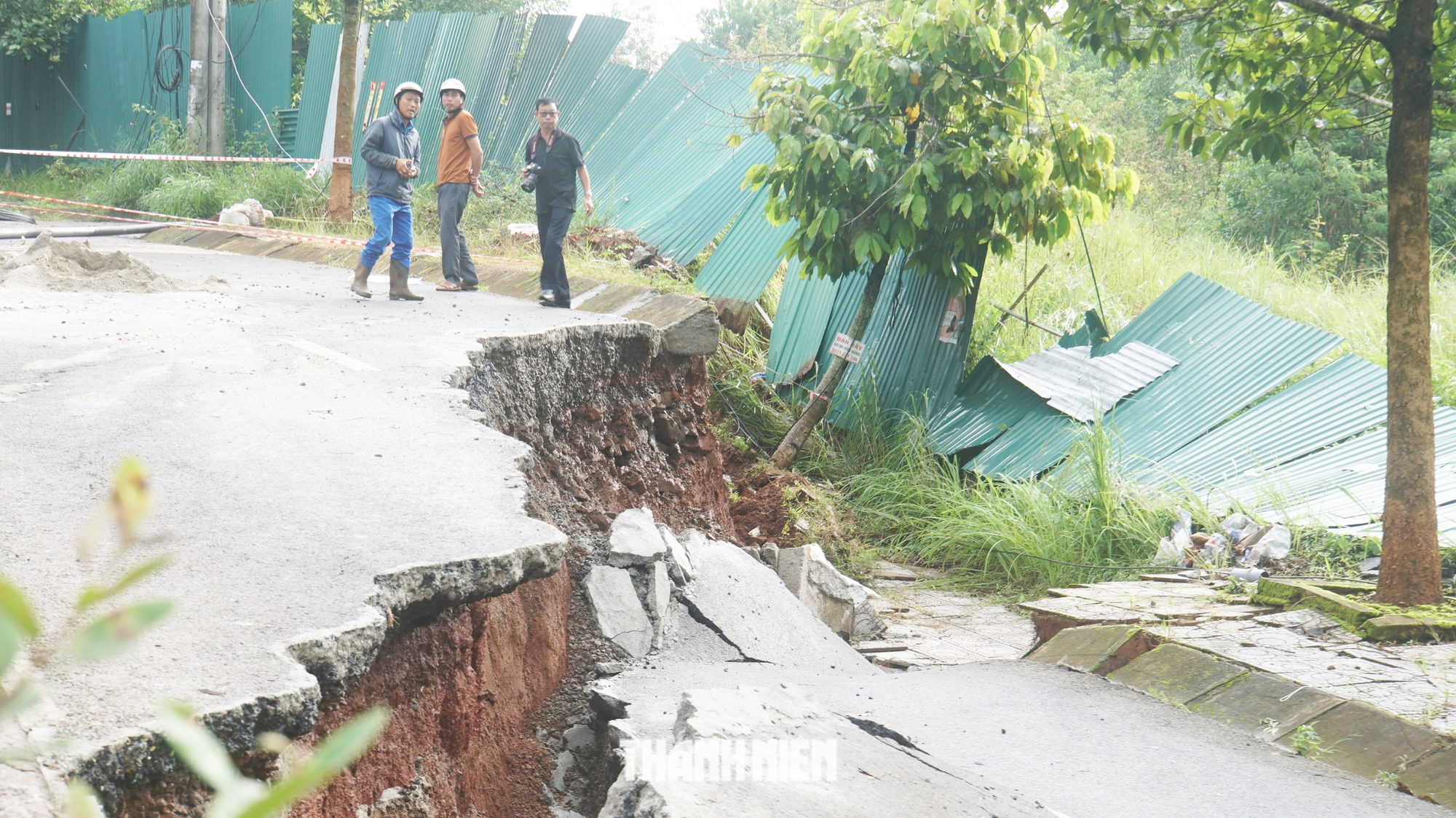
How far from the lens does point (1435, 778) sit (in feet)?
10.3

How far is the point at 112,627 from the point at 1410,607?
4.71 m

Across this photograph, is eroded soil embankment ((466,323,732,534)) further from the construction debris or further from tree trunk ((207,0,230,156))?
tree trunk ((207,0,230,156))

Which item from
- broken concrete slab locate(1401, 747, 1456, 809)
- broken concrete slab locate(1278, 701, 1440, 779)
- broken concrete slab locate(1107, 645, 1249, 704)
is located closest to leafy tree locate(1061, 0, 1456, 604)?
broken concrete slab locate(1107, 645, 1249, 704)

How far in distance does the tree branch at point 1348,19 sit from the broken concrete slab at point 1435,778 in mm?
2521

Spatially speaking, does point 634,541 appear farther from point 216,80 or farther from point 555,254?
point 216,80

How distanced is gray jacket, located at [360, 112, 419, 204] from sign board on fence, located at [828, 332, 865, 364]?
3.17 metres

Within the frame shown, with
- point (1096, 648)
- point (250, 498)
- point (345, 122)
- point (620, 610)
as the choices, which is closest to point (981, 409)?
point (1096, 648)

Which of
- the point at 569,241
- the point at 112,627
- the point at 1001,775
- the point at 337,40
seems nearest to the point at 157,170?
the point at 337,40

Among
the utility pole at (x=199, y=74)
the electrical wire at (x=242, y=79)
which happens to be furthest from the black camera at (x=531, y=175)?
the utility pole at (x=199, y=74)

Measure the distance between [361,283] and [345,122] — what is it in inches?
173

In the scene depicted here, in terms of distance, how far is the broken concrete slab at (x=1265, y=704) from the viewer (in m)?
3.53

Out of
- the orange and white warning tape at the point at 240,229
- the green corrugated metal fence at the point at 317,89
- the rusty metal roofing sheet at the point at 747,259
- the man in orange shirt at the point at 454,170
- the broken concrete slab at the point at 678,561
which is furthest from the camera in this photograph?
the green corrugated metal fence at the point at 317,89

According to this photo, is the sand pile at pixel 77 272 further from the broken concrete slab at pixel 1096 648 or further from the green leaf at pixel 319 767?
the green leaf at pixel 319 767

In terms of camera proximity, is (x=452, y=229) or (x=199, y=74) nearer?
(x=452, y=229)
